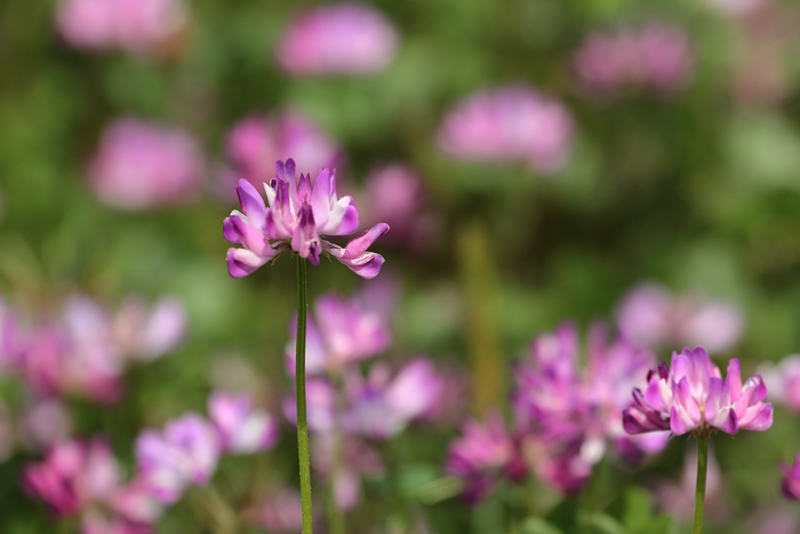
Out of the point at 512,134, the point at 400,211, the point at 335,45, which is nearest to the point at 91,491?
the point at 400,211

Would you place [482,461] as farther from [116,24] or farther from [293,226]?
[116,24]

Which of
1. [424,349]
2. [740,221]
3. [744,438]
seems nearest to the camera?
[744,438]

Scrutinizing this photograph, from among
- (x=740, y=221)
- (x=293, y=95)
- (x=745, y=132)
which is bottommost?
(x=740, y=221)

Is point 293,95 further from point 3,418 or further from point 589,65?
point 3,418

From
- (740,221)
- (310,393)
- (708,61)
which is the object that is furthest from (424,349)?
(708,61)

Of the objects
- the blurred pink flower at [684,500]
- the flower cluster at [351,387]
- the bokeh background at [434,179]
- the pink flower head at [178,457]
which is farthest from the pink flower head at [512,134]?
the pink flower head at [178,457]

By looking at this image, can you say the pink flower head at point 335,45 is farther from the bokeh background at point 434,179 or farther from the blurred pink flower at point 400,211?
the blurred pink flower at point 400,211

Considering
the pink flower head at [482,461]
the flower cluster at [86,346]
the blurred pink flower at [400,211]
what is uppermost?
the blurred pink flower at [400,211]
